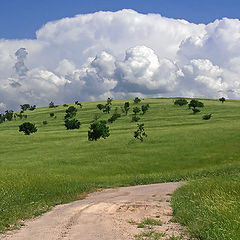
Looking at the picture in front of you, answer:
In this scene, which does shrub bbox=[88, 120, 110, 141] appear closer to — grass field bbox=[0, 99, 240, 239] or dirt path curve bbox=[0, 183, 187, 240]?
grass field bbox=[0, 99, 240, 239]

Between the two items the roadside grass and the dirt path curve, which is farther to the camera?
the dirt path curve

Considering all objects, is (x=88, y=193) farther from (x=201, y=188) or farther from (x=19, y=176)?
(x=201, y=188)

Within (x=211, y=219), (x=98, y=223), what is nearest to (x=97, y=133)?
(x=98, y=223)

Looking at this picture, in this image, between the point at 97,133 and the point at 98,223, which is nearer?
the point at 98,223

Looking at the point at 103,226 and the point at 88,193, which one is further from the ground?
the point at 103,226

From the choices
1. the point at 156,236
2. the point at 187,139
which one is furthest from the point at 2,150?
the point at 156,236

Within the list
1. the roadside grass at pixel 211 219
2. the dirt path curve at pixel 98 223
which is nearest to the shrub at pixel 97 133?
the dirt path curve at pixel 98 223

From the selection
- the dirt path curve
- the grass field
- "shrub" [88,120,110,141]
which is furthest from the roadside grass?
"shrub" [88,120,110,141]

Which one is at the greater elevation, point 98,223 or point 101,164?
point 98,223

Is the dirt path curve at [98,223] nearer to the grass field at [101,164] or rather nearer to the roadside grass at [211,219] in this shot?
the roadside grass at [211,219]

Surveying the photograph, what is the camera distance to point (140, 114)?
13612 centimetres

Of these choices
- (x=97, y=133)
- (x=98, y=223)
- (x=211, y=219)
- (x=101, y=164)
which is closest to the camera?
(x=211, y=219)

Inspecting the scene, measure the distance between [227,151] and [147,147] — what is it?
13.5 meters

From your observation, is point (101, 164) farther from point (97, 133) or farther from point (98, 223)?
point (98, 223)
